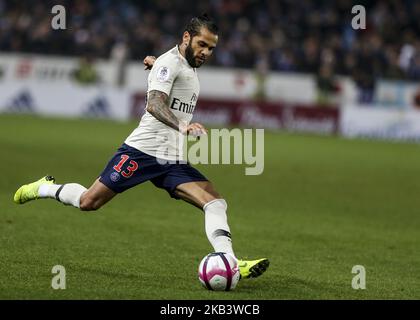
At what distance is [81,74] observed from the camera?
2978 cm

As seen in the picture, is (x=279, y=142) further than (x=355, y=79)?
No

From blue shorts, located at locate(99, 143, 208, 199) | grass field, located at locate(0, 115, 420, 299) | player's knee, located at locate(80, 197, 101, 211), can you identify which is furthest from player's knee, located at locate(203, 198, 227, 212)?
player's knee, located at locate(80, 197, 101, 211)

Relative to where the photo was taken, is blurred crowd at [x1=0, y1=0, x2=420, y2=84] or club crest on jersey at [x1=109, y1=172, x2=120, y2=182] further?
blurred crowd at [x1=0, y1=0, x2=420, y2=84]

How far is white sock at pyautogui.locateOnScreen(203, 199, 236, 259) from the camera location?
25.1 feet

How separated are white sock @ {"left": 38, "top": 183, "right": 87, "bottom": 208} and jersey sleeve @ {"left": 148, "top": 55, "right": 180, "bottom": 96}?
1.31m

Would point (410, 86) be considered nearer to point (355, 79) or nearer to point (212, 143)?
point (355, 79)

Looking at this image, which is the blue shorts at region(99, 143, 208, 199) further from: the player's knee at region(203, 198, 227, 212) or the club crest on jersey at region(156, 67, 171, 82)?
the club crest on jersey at region(156, 67, 171, 82)

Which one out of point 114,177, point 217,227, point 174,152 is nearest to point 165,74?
point 174,152

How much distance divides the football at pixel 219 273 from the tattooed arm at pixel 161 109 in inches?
43.8

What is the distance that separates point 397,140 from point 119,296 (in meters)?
20.1

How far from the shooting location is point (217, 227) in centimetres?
769

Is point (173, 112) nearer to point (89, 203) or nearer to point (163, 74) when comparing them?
point (163, 74)

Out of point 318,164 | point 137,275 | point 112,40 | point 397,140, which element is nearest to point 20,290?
point 137,275

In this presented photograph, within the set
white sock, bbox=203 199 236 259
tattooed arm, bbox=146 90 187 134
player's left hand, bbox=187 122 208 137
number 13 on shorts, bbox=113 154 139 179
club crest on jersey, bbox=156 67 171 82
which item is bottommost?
white sock, bbox=203 199 236 259
